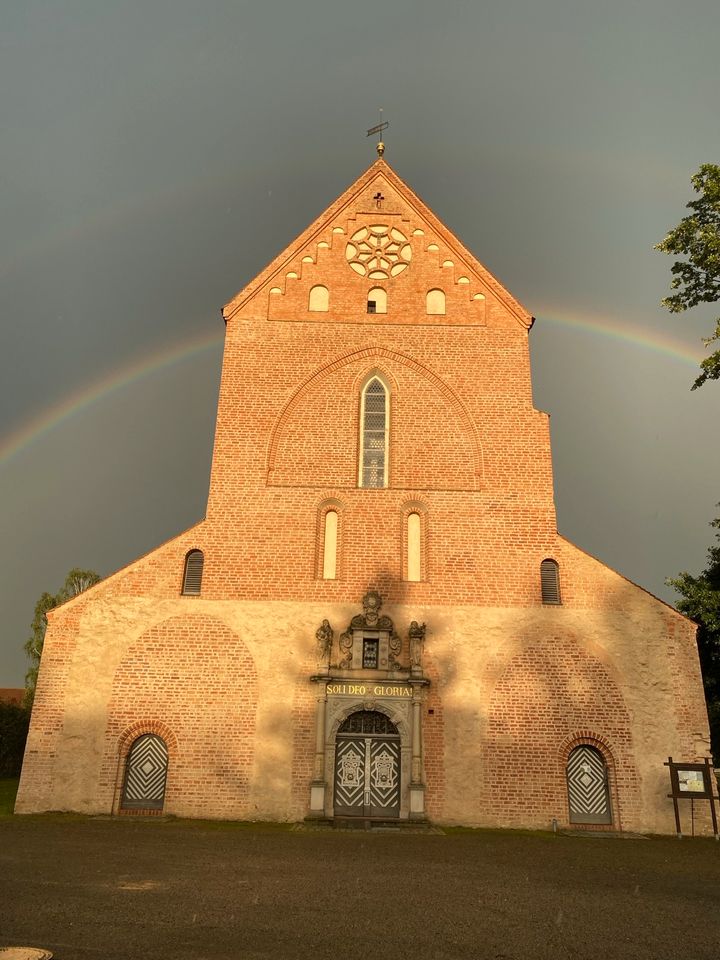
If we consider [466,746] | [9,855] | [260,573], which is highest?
[260,573]

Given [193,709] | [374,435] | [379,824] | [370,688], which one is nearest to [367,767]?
[379,824]

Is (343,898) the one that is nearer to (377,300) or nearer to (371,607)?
(371,607)

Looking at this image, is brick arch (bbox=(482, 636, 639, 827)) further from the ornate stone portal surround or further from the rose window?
the rose window

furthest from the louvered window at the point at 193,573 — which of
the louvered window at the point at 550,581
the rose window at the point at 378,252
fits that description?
the rose window at the point at 378,252

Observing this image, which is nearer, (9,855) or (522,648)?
(9,855)

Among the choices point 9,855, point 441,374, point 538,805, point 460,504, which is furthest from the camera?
point 441,374

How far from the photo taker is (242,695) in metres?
17.9

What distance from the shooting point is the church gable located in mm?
22031

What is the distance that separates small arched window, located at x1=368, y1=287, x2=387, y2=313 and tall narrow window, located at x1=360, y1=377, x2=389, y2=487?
7.47 ft

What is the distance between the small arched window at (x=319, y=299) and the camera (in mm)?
22234

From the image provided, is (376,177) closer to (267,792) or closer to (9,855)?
(267,792)

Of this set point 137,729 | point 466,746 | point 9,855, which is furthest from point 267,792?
point 9,855

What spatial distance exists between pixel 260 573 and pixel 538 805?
8.48m

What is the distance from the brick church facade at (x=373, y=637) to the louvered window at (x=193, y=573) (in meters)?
0.06
